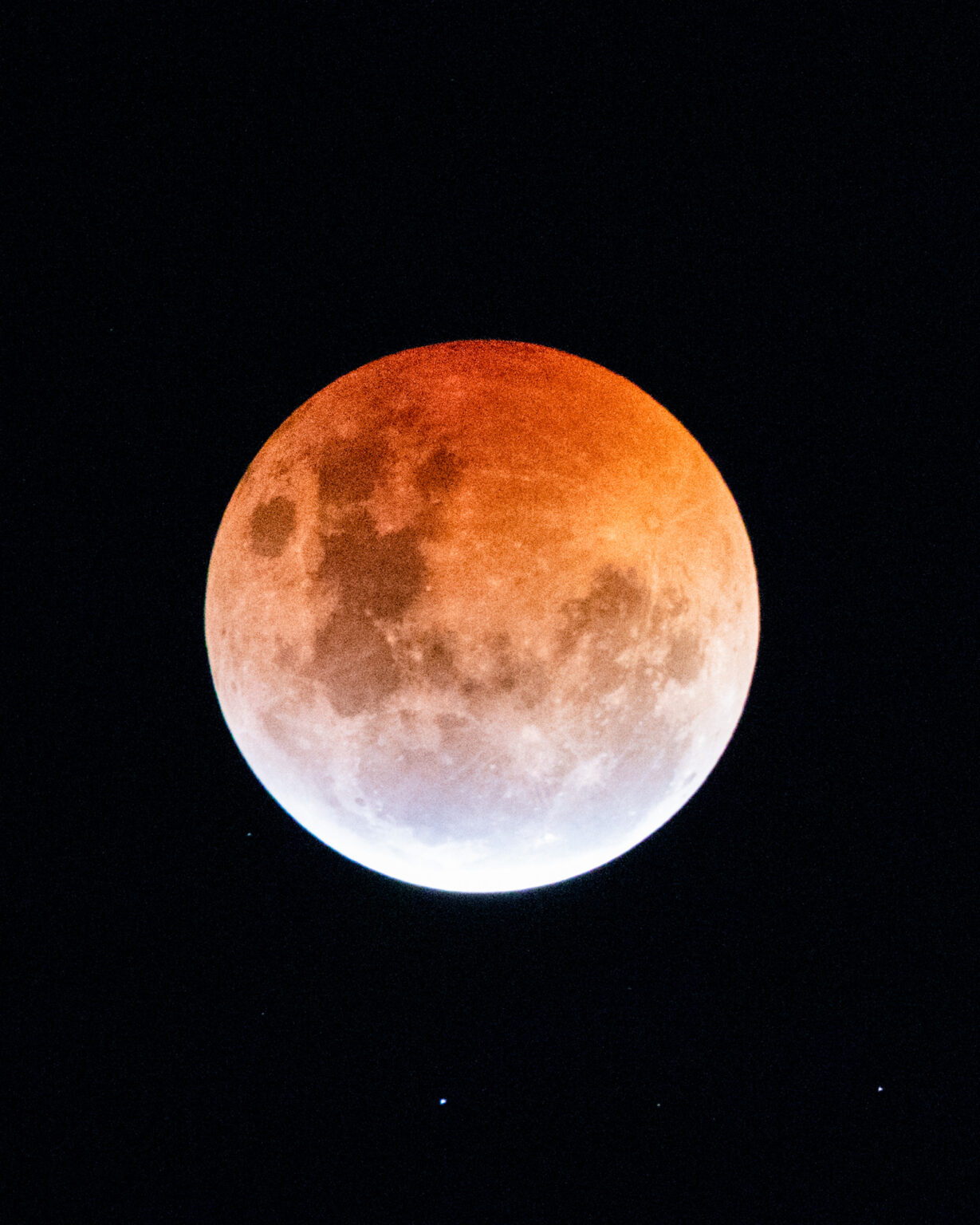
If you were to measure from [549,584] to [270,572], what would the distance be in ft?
4.38

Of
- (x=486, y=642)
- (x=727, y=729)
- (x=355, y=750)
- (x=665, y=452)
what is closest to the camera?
(x=486, y=642)

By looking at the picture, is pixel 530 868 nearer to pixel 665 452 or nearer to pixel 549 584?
pixel 549 584

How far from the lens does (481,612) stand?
3182 mm

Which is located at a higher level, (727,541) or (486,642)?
(727,541)

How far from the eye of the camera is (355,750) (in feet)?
11.2

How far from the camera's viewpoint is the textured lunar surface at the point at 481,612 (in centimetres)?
322

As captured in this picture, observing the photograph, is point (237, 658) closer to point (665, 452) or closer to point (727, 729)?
point (665, 452)

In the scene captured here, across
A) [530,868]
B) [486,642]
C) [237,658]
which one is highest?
[237,658]

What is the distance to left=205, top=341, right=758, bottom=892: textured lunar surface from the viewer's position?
322 cm

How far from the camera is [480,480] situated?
326 cm

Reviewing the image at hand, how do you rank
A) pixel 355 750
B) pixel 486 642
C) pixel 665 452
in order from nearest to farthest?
pixel 486 642 < pixel 355 750 < pixel 665 452

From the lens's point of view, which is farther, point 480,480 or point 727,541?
point 727,541

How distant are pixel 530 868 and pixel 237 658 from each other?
5.98 feet

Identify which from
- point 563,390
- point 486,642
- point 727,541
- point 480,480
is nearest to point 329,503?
point 480,480
